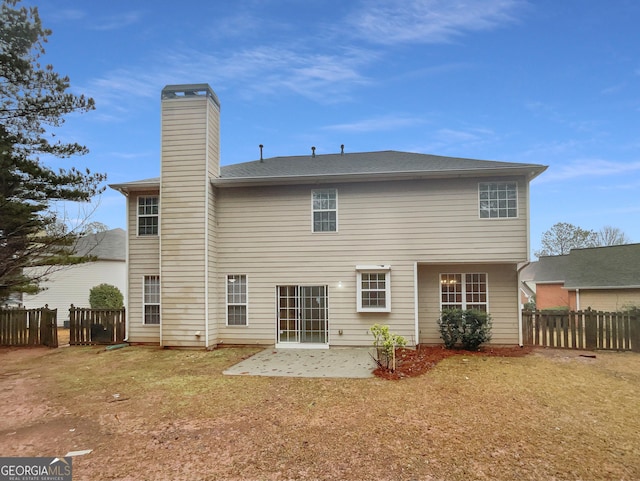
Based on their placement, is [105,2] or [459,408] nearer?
[459,408]

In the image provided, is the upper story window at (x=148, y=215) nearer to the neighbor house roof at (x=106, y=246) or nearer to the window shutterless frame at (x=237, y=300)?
the window shutterless frame at (x=237, y=300)

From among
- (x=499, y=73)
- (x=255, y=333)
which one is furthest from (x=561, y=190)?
(x=255, y=333)

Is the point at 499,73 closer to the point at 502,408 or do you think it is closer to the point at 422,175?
the point at 422,175

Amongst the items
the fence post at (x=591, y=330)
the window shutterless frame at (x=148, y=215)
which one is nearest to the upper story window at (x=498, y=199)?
the fence post at (x=591, y=330)

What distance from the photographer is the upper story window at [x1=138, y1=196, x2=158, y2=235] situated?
440 inches

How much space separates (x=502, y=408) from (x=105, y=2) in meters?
15.0

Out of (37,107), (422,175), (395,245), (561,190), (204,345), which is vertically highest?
(561,190)

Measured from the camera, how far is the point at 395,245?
10.2m

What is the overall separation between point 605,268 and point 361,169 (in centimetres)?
1817

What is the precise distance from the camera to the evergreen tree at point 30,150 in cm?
931

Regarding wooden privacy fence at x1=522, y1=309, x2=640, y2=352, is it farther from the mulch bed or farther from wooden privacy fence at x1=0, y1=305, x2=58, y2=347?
wooden privacy fence at x1=0, y1=305, x2=58, y2=347

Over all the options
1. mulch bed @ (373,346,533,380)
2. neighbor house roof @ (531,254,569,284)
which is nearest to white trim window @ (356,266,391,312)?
mulch bed @ (373,346,533,380)

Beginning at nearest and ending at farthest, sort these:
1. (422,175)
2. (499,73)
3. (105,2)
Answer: (422,175), (105,2), (499,73)

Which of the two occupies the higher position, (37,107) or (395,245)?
(37,107)
